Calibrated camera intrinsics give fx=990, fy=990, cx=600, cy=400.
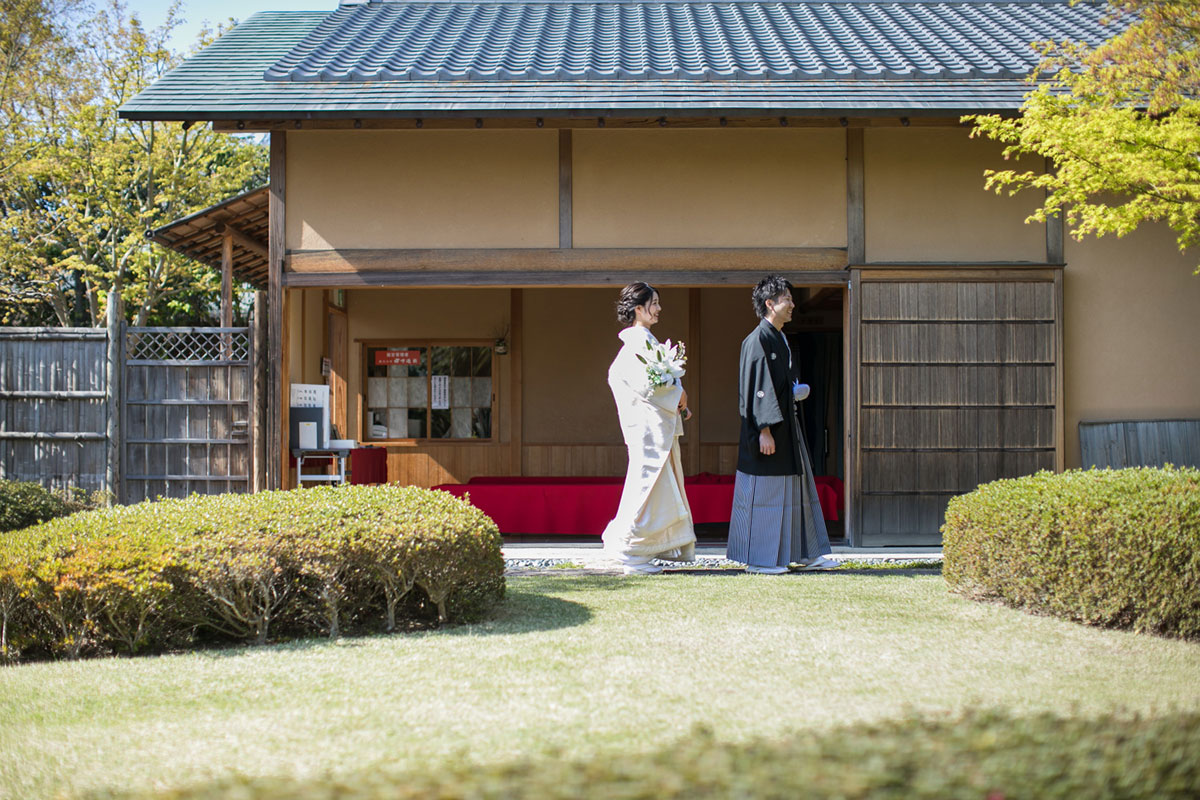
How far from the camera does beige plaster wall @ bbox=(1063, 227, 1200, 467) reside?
7.84 metres

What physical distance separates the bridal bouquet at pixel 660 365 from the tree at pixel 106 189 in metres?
13.2

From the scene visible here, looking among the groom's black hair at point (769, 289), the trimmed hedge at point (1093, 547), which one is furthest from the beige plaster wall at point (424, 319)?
the trimmed hedge at point (1093, 547)

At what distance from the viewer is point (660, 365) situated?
6.28 meters

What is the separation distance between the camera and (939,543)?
25.3ft

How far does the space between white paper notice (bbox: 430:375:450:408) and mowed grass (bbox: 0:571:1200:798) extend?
22.8ft

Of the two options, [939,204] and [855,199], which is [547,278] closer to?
[855,199]

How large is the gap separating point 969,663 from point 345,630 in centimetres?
280

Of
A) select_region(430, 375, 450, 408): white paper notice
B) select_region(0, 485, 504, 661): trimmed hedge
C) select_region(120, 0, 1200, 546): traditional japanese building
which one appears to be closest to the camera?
select_region(0, 485, 504, 661): trimmed hedge

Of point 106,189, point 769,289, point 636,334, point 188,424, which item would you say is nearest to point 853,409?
point 769,289

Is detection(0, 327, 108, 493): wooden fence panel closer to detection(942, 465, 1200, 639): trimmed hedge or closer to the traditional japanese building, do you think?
the traditional japanese building

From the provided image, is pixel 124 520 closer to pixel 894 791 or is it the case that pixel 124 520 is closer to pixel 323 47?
pixel 894 791

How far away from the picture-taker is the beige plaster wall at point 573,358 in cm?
1173

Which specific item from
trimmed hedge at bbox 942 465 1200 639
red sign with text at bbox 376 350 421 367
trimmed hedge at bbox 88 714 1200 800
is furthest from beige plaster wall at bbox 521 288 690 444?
trimmed hedge at bbox 88 714 1200 800

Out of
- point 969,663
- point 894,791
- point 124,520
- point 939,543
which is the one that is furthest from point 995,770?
point 939,543
